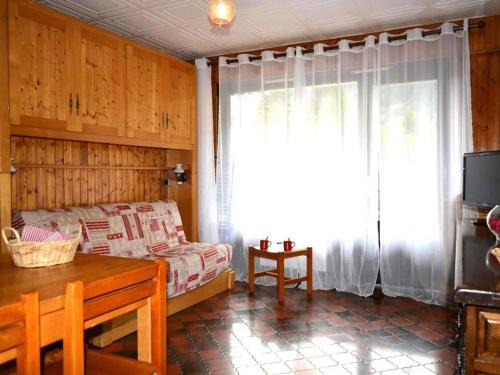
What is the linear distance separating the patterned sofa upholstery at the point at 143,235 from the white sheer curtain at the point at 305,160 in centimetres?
57

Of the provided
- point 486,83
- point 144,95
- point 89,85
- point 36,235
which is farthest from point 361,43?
point 36,235

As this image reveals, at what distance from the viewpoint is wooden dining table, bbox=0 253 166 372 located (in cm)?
127

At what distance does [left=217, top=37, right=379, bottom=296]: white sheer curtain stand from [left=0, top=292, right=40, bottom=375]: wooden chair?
310 cm

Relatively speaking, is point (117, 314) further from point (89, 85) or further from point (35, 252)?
point (89, 85)

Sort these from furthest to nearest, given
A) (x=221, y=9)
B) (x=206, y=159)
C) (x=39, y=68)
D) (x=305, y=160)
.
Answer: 1. (x=206, y=159)
2. (x=305, y=160)
3. (x=39, y=68)
4. (x=221, y=9)

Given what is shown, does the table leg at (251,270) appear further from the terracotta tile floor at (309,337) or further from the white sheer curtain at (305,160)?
the white sheer curtain at (305,160)

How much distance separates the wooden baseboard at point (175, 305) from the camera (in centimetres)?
274

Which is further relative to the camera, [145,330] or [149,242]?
[149,242]

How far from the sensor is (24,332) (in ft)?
3.46

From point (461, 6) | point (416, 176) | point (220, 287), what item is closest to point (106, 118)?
point (220, 287)

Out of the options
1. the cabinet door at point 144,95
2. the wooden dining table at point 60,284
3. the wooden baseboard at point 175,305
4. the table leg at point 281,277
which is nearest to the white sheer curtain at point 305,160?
the wooden baseboard at point 175,305

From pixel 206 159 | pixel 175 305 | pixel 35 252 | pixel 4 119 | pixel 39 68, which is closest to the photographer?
pixel 35 252

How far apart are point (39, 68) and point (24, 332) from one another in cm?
226

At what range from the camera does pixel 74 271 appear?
1.63 m
